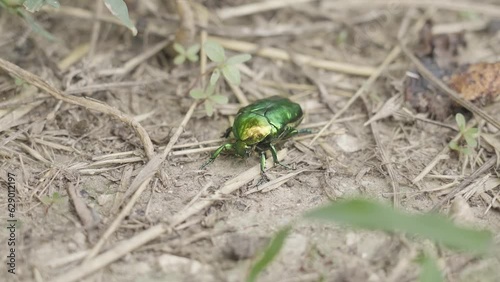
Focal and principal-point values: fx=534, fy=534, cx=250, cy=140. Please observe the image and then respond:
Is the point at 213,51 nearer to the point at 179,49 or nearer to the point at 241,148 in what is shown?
the point at 179,49

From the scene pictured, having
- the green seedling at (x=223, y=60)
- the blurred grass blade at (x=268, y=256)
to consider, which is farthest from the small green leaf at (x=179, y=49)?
the blurred grass blade at (x=268, y=256)

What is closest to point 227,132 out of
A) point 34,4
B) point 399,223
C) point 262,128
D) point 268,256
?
point 262,128

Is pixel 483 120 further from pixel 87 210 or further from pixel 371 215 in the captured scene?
pixel 87 210

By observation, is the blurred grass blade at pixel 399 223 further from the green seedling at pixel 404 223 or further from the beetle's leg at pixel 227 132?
the beetle's leg at pixel 227 132

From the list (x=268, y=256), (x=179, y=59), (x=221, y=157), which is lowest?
(x=221, y=157)

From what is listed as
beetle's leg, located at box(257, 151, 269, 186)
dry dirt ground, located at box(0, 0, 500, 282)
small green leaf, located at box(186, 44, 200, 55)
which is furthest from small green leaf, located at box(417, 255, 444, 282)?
small green leaf, located at box(186, 44, 200, 55)

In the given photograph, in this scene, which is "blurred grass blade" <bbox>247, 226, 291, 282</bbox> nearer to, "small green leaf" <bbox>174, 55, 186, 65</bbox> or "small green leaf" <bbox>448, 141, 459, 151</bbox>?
"small green leaf" <bbox>448, 141, 459, 151</bbox>
